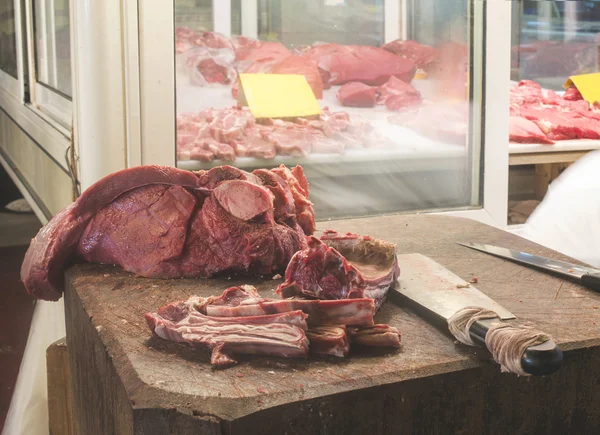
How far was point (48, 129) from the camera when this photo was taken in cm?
367

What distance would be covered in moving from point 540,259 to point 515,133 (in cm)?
217

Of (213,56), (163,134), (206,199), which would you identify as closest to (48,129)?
(213,56)

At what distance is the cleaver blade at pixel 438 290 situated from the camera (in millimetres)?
1471

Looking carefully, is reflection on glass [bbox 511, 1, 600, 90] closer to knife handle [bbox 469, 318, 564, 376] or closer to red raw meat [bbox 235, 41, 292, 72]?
red raw meat [bbox 235, 41, 292, 72]

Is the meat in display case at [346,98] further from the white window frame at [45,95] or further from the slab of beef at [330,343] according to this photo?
the slab of beef at [330,343]

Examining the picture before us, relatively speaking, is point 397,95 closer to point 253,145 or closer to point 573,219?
point 253,145

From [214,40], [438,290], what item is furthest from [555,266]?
[214,40]

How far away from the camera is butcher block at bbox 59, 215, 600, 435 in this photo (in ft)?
3.71

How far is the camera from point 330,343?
128 centimetres

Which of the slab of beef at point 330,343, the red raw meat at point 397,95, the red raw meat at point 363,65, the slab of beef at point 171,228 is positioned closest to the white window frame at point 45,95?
the red raw meat at point 363,65

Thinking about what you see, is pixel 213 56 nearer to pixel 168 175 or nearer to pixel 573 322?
pixel 168 175

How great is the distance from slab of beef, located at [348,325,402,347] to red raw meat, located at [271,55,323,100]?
1905 millimetres

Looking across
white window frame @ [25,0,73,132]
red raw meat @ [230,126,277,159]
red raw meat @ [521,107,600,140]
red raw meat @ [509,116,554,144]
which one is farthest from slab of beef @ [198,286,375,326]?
red raw meat @ [521,107,600,140]

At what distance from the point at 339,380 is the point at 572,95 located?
3.74 metres
